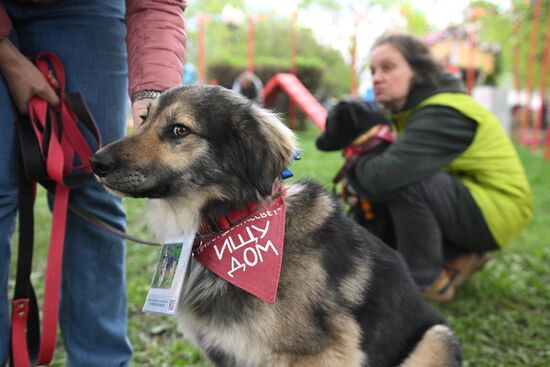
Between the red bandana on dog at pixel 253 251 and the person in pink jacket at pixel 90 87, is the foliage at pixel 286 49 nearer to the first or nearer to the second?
the person in pink jacket at pixel 90 87

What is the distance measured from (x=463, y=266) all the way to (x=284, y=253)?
2425mm

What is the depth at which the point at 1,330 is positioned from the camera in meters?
1.93

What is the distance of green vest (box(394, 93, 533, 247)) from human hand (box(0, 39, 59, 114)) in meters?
2.56

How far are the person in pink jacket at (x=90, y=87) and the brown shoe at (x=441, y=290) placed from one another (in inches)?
91.5

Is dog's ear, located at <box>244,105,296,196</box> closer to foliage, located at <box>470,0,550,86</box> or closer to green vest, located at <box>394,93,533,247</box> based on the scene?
green vest, located at <box>394,93,533,247</box>

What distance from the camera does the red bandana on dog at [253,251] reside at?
1.81m

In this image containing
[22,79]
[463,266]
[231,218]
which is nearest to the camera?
[22,79]

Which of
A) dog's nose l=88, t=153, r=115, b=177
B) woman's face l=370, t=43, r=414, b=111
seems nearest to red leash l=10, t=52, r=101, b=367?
dog's nose l=88, t=153, r=115, b=177

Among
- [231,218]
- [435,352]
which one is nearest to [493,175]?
[435,352]

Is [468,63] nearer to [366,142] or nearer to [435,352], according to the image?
[366,142]

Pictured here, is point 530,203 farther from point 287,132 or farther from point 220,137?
point 220,137

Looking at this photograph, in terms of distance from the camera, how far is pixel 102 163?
170cm

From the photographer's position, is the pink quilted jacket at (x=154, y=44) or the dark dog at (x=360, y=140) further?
the dark dog at (x=360, y=140)

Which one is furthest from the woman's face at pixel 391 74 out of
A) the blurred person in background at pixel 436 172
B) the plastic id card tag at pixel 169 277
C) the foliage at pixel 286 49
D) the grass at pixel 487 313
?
the foliage at pixel 286 49
